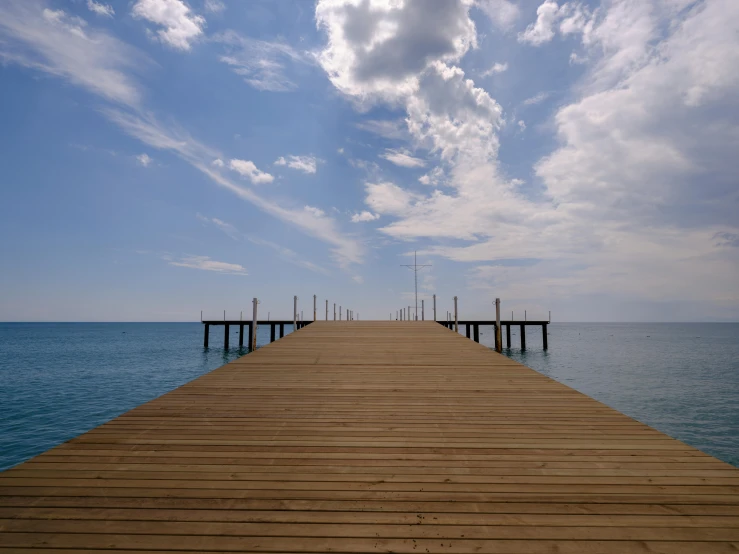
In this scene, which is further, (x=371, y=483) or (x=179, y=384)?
(x=179, y=384)

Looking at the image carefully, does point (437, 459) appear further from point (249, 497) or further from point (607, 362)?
point (607, 362)

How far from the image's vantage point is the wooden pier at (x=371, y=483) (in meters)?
2.57

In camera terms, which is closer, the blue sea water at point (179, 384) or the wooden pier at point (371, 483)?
the wooden pier at point (371, 483)

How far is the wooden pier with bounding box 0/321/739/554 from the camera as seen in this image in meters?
2.57

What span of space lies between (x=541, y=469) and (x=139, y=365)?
31.5 m

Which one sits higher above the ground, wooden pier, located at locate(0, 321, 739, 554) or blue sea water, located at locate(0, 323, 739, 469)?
wooden pier, located at locate(0, 321, 739, 554)

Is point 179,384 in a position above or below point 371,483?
below

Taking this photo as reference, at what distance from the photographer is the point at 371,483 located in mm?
3271

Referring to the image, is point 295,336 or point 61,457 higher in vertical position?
point 295,336

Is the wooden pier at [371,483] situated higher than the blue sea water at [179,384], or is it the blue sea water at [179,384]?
the wooden pier at [371,483]

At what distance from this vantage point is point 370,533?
8.58 feet

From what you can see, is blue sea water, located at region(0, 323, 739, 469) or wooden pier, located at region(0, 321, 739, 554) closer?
wooden pier, located at region(0, 321, 739, 554)

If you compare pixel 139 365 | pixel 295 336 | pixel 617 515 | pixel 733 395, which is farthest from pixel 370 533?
pixel 139 365

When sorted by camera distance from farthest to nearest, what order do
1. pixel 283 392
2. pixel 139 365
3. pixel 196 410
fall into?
1. pixel 139 365
2. pixel 283 392
3. pixel 196 410
